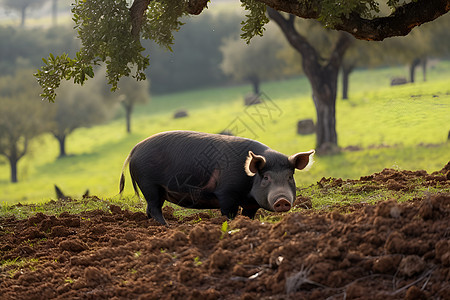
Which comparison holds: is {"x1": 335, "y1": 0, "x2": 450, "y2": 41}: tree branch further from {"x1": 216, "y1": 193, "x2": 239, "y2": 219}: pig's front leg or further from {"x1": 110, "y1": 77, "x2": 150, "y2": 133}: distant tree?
{"x1": 110, "y1": 77, "x2": 150, "y2": 133}: distant tree

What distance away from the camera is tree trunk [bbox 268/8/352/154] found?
2151 centimetres

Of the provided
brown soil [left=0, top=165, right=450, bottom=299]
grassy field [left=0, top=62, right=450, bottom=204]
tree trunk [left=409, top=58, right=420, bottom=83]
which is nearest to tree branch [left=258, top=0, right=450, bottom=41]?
grassy field [left=0, top=62, right=450, bottom=204]

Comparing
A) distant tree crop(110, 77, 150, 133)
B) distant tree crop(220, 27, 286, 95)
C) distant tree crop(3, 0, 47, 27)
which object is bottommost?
distant tree crop(110, 77, 150, 133)

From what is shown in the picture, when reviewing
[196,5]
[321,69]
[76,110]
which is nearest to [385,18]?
[196,5]

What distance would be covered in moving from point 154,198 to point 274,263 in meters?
4.17

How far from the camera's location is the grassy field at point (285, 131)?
12750mm

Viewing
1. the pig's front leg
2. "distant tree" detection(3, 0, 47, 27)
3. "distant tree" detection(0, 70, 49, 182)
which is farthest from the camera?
"distant tree" detection(3, 0, 47, 27)

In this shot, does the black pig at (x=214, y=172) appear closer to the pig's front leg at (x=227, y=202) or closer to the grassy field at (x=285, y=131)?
the pig's front leg at (x=227, y=202)

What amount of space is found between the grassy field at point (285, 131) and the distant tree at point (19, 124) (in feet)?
3.56

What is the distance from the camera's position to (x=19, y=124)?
136 feet

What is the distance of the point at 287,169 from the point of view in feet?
24.5

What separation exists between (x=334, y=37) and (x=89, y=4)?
18.4 m

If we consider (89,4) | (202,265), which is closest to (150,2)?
(89,4)

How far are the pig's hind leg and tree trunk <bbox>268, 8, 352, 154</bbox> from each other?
14.3 meters
